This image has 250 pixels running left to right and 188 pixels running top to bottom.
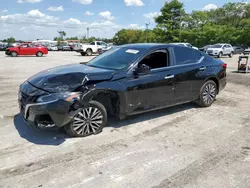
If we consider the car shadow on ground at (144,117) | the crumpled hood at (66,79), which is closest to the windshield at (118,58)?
the crumpled hood at (66,79)

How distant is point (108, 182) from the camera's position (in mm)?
2783

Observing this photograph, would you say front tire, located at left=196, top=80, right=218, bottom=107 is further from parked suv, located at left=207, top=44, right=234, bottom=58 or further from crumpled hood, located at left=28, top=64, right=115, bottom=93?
parked suv, located at left=207, top=44, right=234, bottom=58

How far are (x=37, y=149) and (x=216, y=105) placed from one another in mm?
4446

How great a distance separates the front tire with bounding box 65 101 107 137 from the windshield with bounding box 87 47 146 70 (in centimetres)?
88

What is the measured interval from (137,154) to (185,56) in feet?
9.05

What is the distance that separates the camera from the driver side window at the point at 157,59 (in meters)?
4.69

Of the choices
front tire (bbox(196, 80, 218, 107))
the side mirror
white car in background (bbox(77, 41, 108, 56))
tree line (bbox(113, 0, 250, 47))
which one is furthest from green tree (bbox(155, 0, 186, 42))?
the side mirror

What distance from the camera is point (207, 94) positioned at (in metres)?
5.76

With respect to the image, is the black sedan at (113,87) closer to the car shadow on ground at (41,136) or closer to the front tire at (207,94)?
the front tire at (207,94)

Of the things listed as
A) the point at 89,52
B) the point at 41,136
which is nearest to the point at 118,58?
the point at 41,136

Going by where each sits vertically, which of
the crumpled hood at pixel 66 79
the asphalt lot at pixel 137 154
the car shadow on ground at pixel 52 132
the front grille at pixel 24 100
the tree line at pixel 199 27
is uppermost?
the tree line at pixel 199 27

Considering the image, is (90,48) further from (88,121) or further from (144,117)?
(88,121)

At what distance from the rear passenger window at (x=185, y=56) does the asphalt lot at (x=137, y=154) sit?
1201 millimetres

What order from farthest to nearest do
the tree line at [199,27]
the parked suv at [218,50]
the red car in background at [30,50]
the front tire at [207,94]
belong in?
the tree line at [199,27]
the parked suv at [218,50]
the red car in background at [30,50]
the front tire at [207,94]
